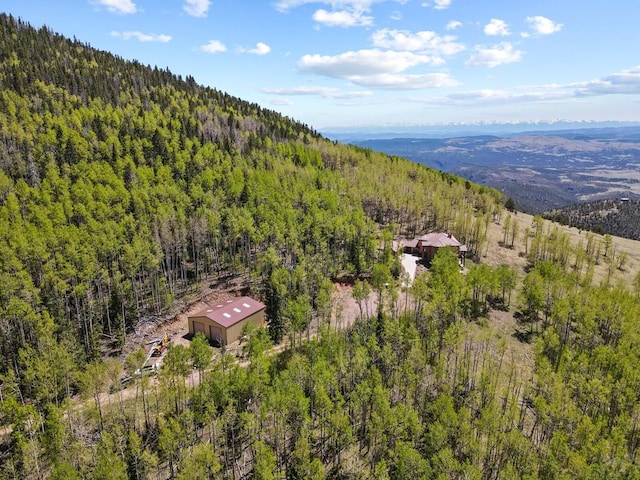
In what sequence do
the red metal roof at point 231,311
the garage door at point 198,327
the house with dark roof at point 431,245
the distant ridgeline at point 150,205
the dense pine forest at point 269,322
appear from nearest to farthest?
the dense pine forest at point 269,322
the red metal roof at point 231,311
the distant ridgeline at point 150,205
the garage door at point 198,327
the house with dark roof at point 431,245

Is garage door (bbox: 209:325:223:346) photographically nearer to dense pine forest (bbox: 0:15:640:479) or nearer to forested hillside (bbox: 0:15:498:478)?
dense pine forest (bbox: 0:15:640:479)

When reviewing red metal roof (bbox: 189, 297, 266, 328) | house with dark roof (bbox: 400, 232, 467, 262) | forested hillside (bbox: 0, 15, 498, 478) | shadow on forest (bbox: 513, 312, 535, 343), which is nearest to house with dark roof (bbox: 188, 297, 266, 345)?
red metal roof (bbox: 189, 297, 266, 328)

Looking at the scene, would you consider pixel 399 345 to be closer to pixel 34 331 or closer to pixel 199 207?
pixel 34 331

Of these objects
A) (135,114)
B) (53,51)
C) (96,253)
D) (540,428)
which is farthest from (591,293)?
(53,51)

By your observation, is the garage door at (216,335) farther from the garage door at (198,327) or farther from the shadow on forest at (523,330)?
the shadow on forest at (523,330)

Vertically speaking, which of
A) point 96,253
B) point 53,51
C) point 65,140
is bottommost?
point 96,253

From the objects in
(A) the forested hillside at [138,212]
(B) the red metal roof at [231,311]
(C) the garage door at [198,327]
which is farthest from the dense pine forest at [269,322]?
(C) the garage door at [198,327]

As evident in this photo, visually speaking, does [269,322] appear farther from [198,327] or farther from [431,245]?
[431,245]
